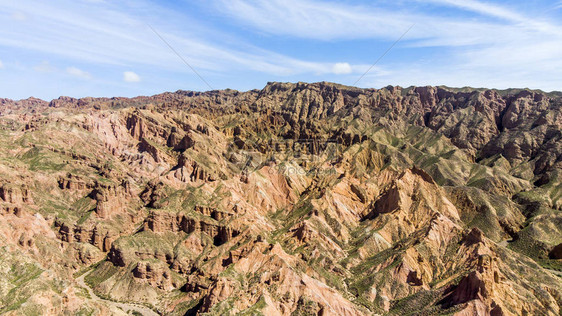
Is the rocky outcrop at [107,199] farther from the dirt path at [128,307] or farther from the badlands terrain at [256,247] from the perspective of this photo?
the dirt path at [128,307]

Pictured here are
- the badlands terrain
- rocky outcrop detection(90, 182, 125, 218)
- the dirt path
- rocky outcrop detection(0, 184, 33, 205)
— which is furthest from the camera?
rocky outcrop detection(90, 182, 125, 218)

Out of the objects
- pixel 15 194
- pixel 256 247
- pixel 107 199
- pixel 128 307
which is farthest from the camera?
pixel 107 199

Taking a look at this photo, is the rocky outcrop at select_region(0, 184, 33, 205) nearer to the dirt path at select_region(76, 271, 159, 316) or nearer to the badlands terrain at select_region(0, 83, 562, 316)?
the badlands terrain at select_region(0, 83, 562, 316)

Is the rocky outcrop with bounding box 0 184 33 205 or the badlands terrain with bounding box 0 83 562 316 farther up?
the rocky outcrop with bounding box 0 184 33 205

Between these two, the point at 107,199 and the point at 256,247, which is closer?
the point at 256,247

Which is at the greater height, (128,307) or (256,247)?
(256,247)

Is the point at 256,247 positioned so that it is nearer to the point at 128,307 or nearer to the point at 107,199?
the point at 128,307

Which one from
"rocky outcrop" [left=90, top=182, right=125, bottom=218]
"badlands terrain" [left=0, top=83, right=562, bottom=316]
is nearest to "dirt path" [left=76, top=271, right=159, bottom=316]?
"badlands terrain" [left=0, top=83, right=562, bottom=316]

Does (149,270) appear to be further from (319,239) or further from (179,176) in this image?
(179,176)

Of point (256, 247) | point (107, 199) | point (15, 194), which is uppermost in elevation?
point (15, 194)

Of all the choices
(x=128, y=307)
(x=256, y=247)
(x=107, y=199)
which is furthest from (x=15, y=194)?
(x=256, y=247)

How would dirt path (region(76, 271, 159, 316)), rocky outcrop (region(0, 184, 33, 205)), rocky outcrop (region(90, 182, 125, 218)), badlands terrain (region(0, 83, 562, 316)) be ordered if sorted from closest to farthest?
badlands terrain (region(0, 83, 562, 316)), dirt path (region(76, 271, 159, 316)), rocky outcrop (region(0, 184, 33, 205)), rocky outcrop (region(90, 182, 125, 218))
